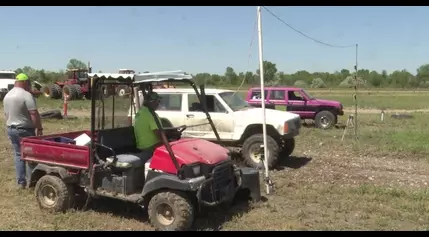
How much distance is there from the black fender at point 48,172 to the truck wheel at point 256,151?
4437mm

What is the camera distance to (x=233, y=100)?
10750 mm

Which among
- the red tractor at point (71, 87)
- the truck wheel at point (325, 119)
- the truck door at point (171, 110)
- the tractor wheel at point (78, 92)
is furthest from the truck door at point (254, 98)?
the tractor wheel at point (78, 92)

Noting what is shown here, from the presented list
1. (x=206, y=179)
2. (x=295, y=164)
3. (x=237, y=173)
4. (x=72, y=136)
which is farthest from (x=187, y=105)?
(x=206, y=179)

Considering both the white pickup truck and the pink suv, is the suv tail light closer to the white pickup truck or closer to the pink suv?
the white pickup truck

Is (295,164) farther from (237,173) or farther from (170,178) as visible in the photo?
(170,178)

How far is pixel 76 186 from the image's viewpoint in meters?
6.62

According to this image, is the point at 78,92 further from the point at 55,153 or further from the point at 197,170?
the point at 197,170

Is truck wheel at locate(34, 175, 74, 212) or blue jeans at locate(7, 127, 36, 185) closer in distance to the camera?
truck wheel at locate(34, 175, 74, 212)

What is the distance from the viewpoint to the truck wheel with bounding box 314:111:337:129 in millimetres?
18312

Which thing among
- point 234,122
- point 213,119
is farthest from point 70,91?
point 234,122

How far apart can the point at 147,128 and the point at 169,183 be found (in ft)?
3.12

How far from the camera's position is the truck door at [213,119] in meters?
10.2

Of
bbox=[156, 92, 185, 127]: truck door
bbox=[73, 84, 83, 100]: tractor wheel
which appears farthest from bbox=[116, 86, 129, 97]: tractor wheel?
bbox=[73, 84, 83, 100]: tractor wheel

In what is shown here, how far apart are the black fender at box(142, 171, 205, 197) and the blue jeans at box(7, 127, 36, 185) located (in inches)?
113
